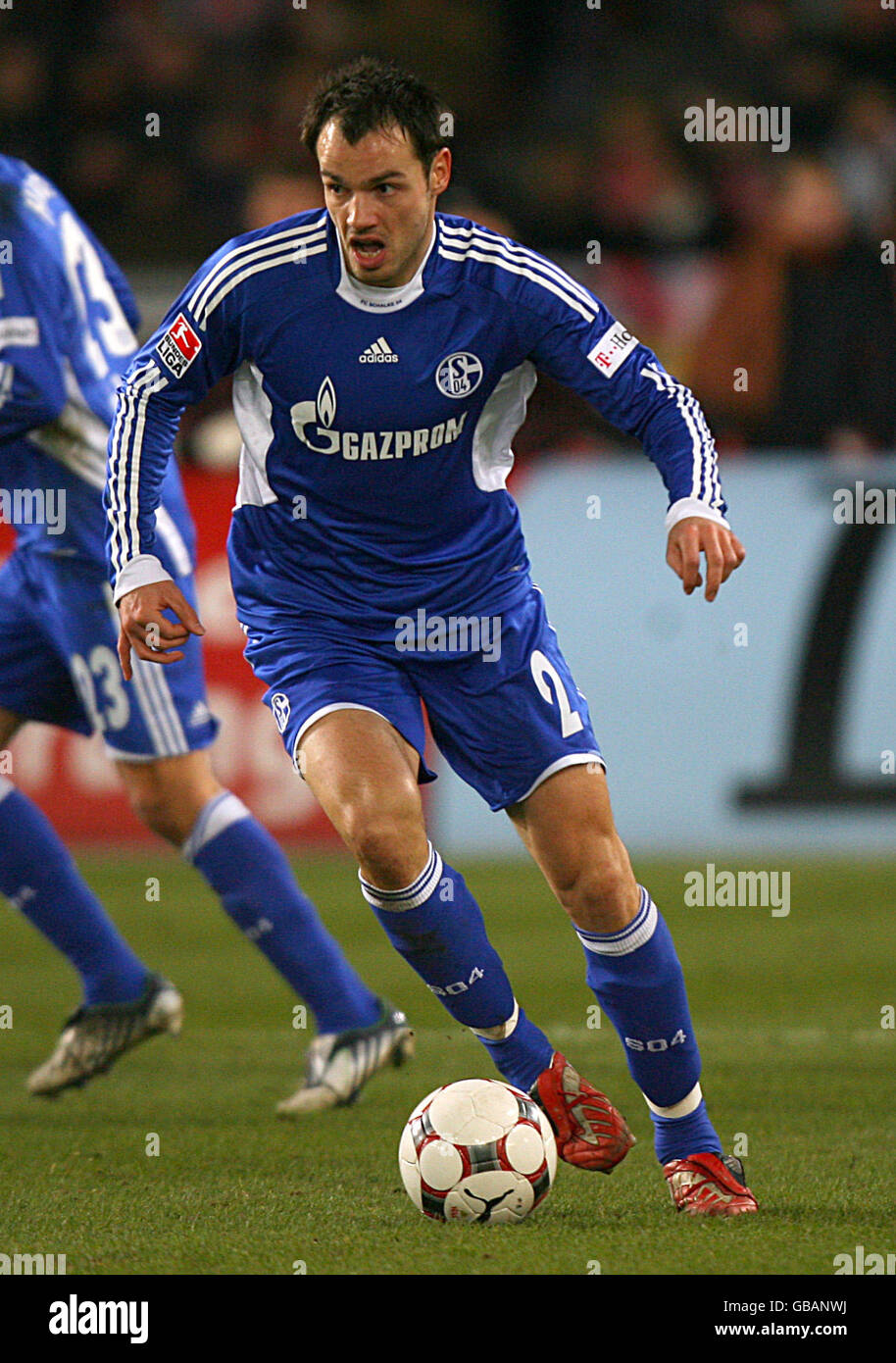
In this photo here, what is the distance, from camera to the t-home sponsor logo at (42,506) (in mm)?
5184

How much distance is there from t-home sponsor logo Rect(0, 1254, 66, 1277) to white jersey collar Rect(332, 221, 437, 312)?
1.92 metres

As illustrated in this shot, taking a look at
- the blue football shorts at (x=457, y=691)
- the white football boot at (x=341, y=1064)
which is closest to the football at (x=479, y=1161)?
the blue football shorts at (x=457, y=691)

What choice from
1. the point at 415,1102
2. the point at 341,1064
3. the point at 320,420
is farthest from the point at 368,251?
Result: the point at 415,1102

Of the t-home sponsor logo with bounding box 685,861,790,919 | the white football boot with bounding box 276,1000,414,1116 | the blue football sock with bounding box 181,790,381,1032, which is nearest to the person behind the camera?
the white football boot with bounding box 276,1000,414,1116

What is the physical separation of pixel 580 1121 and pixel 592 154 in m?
9.60

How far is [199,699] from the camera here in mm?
5309

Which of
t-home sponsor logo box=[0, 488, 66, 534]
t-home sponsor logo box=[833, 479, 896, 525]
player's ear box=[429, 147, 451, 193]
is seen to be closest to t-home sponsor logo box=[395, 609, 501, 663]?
player's ear box=[429, 147, 451, 193]

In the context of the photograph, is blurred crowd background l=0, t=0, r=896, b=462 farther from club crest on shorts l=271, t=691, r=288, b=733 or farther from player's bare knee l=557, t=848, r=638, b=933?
player's bare knee l=557, t=848, r=638, b=933

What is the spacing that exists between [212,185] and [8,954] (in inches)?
251

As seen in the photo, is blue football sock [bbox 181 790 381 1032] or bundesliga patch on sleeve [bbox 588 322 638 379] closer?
bundesliga patch on sleeve [bbox 588 322 638 379]

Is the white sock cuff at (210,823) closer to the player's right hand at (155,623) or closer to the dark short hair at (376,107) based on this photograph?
the player's right hand at (155,623)

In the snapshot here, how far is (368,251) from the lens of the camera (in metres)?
3.92

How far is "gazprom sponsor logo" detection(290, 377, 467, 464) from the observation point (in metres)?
4.06
